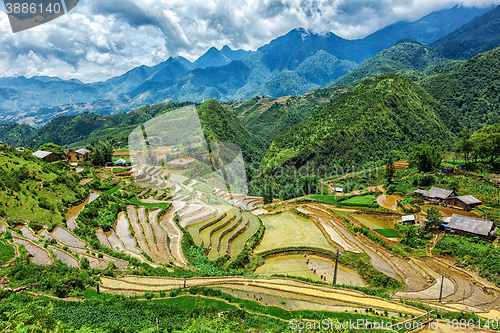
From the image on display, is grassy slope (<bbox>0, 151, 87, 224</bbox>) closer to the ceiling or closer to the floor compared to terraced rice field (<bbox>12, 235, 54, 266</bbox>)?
closer to the ceiling

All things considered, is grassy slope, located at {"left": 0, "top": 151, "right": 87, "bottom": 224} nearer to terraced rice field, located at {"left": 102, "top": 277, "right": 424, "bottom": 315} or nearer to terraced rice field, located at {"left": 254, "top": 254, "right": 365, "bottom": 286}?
terraced rice field, located at {"left": 102, "top": 277, "right": 424, "bottom": 315}

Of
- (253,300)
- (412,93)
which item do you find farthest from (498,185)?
(412,93)

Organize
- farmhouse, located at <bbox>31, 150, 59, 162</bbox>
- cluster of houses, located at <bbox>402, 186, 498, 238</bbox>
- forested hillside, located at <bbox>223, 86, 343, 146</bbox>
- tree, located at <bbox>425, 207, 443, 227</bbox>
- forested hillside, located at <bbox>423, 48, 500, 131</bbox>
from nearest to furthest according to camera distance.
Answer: cluster of houses, located at <bbox>402, 186, 498, 238</bbox> < tree, located at <bbox>425, 207, 443, 227</bbox> < farmhouse, located at <bbox>31, 150, 59, 162</bbox> < forested hillside, located at <bbox>423, 48, 500, 131</bbox> < forested hillside, located at <bbox>223, 86, 343, 146</bbox>

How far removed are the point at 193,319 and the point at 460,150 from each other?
48.5 metres

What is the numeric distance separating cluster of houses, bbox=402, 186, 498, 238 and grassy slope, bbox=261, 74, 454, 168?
36.1 metres

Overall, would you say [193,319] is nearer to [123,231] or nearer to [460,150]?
[123,231]

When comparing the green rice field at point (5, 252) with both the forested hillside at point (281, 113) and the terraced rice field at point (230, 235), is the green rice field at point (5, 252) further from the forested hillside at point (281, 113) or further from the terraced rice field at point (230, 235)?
the forested hillside at point (281, 113)

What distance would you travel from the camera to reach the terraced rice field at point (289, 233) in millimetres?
29438

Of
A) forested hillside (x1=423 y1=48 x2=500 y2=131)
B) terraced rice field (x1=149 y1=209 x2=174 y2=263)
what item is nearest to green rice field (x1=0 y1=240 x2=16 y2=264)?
terraced rice field (x1=149 y1=209 x2=174 y2=263)

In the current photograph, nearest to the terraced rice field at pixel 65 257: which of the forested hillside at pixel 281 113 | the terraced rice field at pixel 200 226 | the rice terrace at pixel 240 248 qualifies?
the rice terrace at pixel 240 248

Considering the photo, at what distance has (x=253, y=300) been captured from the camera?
15398mm

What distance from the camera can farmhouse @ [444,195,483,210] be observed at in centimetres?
2992

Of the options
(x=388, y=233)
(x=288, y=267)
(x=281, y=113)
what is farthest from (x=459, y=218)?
(x=281, y=113)

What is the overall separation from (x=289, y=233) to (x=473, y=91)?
335 feet
